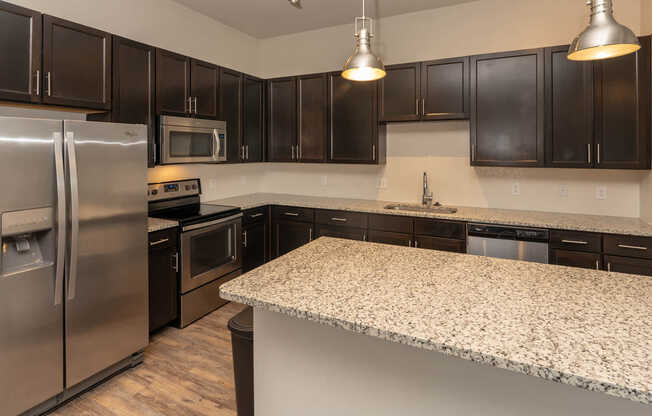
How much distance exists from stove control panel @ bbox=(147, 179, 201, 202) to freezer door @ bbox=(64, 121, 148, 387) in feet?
3.08

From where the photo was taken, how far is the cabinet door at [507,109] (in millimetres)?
3168

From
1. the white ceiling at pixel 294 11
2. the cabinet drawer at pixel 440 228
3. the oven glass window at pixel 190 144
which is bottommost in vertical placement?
the cabinet drawer at pixel 440 228

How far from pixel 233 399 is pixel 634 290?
6.88 ft

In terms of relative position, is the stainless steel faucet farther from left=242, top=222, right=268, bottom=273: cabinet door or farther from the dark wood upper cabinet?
left=242, top=222, right=268, bottom=273: cabinet door

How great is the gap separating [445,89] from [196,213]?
2.55m

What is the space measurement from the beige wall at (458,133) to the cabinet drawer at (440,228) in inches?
25.5

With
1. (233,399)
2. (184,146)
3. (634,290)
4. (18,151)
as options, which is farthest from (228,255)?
(634,290)

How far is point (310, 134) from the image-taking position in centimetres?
421

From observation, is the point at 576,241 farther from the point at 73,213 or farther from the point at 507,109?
the point at 73,213

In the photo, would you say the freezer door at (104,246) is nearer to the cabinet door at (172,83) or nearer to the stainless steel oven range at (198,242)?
the stainless steel oven range at (198,242)

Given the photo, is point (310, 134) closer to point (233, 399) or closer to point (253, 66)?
point (253, 66)

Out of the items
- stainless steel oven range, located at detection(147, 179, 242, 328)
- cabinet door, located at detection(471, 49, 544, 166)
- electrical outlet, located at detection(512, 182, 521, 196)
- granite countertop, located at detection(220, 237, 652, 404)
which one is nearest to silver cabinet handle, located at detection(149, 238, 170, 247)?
stainless steel oven range, located at detection(147, 179, 242, 328)

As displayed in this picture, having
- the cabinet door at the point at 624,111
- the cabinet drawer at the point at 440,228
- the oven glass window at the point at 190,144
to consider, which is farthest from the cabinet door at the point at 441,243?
the oven glass window at the point at 190,144

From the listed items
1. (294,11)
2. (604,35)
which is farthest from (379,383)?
(294,11)
